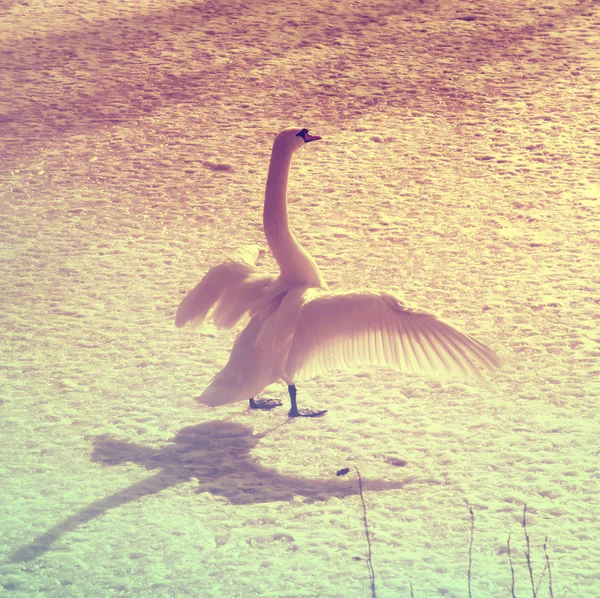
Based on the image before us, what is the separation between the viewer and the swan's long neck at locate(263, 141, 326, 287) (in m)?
3.76

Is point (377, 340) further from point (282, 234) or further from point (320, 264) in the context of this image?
point (320, 264)

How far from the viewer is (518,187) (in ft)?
18.0

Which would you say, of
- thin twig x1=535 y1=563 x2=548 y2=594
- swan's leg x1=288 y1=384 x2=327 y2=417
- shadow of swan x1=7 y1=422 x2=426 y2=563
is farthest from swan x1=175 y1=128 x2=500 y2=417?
thin twig x1=535 y1=563 x2=548 y2=594

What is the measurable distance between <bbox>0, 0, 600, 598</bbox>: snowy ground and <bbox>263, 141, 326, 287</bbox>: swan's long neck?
19.1 inches

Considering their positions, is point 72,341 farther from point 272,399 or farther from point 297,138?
point 297,138

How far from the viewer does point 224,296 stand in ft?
12.7

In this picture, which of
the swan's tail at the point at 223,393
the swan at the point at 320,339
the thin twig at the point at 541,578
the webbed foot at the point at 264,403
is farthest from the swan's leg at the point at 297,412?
the thin twig at the point at 541,578

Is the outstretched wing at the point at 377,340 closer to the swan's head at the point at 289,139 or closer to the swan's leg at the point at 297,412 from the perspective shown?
the swan's leg at the point at 297,412

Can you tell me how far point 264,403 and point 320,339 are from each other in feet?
1.74

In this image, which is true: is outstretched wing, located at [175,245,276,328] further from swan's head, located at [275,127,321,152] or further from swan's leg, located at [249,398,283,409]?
swan's head, located at [275,127,321,152]

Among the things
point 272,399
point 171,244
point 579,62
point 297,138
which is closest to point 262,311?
point 272,399

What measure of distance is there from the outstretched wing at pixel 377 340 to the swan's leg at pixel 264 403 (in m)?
0.40

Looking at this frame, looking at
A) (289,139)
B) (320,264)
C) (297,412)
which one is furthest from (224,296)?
(320,264)

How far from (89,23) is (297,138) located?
4867mm
